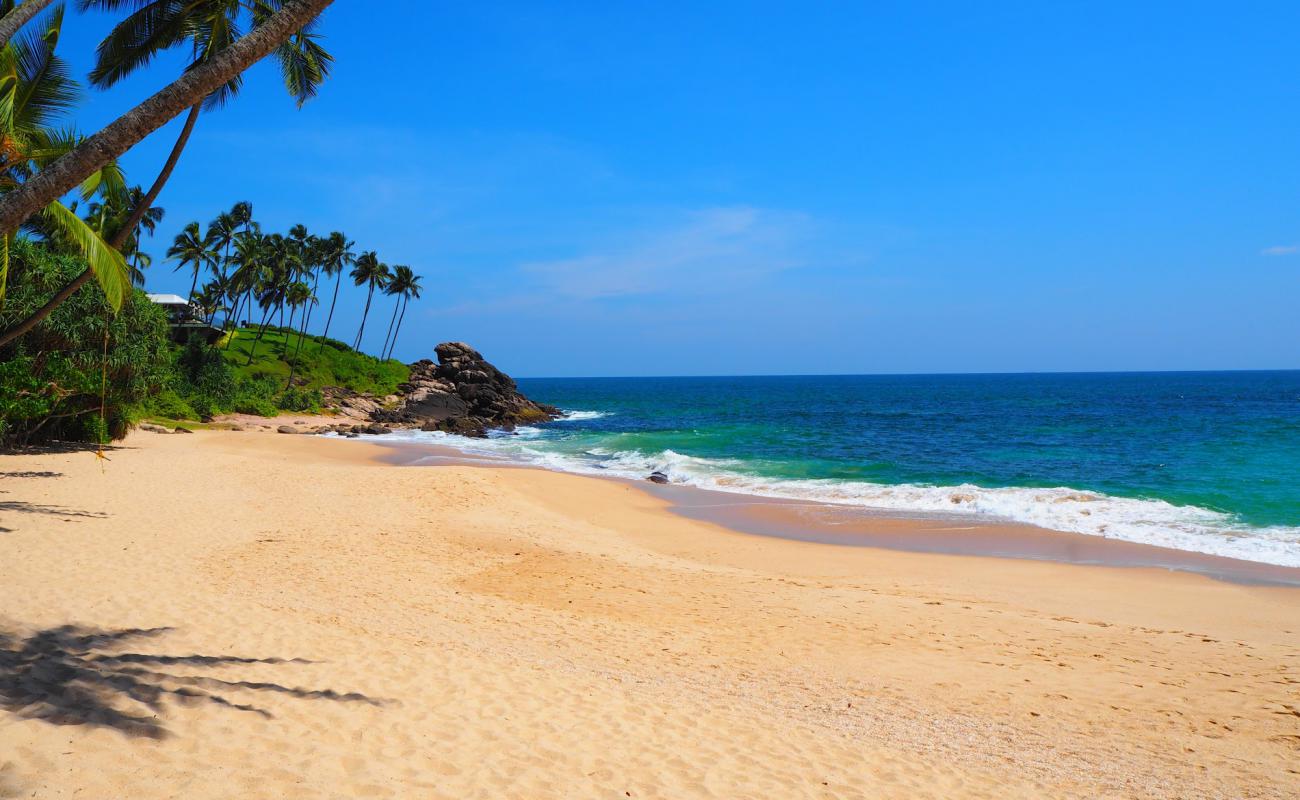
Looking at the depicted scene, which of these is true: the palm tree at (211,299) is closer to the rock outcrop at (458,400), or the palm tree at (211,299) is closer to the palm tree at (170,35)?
the rock outcrop at (458,400)

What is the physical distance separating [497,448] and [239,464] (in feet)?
51.5

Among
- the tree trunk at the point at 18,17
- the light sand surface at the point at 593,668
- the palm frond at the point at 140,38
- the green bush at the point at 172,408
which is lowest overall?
the light sand surface at the point at 593,668

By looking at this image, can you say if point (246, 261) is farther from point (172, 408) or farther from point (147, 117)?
point (147, 117)

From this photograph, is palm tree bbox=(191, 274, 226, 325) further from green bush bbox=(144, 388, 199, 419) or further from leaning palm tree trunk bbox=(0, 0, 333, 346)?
leaning palm tree trunk bbox=(0, 0, 333, 346)

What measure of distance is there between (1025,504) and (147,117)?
22581 mm

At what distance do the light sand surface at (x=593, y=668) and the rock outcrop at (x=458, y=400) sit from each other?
3639cm

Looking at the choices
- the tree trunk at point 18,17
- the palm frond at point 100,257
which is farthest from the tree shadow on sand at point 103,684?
the tree trunk at point 18,17

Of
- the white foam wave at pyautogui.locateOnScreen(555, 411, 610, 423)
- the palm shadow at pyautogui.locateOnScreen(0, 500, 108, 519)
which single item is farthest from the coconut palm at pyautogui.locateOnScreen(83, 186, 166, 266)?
the white foam wave at pyautogui.locateOnScreen(555, 411, 610, 423)

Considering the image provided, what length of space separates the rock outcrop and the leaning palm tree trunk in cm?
4213

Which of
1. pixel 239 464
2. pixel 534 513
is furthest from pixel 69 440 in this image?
pixel 534 513

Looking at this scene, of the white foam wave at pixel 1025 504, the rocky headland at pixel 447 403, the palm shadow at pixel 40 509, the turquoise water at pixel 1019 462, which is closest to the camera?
the palm shadow at pixel 40 509

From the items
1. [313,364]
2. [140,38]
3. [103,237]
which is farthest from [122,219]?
[313,364]

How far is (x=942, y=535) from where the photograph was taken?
59.3ft

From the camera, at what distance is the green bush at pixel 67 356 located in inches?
731
